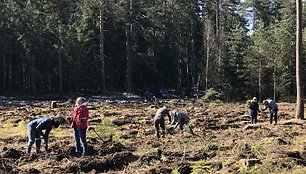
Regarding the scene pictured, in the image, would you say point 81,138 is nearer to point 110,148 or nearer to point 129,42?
point 110,148

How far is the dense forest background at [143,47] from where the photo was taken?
51.1 meters

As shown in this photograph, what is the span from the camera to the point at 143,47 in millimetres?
66250

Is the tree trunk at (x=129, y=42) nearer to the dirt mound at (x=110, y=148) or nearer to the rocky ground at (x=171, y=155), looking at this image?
the rocky ground at (x=171, y=155)

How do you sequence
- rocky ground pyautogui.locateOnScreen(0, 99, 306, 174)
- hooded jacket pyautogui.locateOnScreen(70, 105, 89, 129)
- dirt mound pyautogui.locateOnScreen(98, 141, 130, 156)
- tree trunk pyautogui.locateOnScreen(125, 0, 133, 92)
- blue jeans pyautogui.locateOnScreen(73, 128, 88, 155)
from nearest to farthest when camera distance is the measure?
rocky ground pyautogui.locateOnScreen(0, 99, 306, 174)
blue jeans pyautogui.locateOnScreen(73, 128, 88, 155)
hooded jacket pyautogui.locateOnScreen(70, 105, 89, 129)
dirt mound pyautogui.locateOnScreen(98, 141, 130, 156)
tree trunk pyautogui.locateOnScreen(125, 0, 133, 92)

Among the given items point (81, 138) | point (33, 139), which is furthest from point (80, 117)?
point (33, 139)

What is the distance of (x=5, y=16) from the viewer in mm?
51250

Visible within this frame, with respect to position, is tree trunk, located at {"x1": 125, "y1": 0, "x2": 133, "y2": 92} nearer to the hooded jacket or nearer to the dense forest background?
the dense forest background

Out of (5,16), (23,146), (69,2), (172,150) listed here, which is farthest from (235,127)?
(69,2)

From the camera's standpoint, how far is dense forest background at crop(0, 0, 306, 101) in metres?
51.1

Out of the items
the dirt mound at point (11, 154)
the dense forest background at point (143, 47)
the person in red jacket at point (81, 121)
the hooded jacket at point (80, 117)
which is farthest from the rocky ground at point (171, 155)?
the dense forest background at point (143, 47)

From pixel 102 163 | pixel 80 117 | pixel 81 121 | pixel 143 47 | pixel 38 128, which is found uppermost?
pixel 143 47

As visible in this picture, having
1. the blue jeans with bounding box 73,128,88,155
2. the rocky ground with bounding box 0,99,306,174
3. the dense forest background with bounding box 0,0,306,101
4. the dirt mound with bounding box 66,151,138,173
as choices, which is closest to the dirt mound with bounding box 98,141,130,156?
the rocky ground with bounding box 0,99,306,174

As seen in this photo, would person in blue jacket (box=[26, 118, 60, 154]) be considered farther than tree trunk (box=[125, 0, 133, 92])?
No

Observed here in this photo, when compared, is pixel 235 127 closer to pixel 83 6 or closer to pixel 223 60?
pixel 223 60
